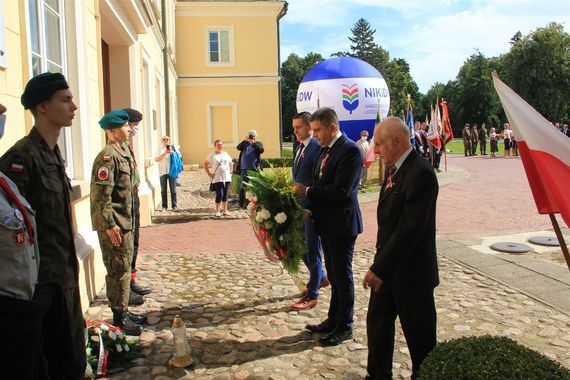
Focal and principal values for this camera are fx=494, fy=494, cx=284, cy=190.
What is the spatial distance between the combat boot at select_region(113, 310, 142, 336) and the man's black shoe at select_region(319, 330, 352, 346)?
1692 mm

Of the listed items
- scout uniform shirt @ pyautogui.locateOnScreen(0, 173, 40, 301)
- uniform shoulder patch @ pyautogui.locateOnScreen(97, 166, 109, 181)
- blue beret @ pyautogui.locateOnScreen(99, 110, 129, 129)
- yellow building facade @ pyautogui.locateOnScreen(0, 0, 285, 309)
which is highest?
yellow building facade @ pyautogui.locateOnScreen(0, 0, 285, 309)

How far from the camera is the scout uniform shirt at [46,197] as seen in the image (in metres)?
2.66

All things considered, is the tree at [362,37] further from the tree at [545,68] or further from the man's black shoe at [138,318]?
the man's black shoe at [138,318]

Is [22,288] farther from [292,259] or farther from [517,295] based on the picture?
[517,295]

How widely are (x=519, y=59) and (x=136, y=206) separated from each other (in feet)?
191

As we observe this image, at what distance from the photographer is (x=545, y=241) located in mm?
8094

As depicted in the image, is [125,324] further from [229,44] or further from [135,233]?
[229,44]

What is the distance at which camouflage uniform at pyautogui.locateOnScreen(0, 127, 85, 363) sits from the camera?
2.66 meters

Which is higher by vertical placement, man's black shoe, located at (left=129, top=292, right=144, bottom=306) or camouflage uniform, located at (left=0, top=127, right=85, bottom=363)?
camouflage uniform, located at (left=0, top=127, right=85, bottom=363)

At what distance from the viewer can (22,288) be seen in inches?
86.7

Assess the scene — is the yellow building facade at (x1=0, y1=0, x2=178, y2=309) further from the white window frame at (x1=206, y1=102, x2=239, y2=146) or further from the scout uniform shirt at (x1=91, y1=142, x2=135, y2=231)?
the white window frame at (x1=206, y1=102, x2=239, y2=146)

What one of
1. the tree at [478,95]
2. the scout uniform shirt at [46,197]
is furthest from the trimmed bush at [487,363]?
the tree at [478,95]

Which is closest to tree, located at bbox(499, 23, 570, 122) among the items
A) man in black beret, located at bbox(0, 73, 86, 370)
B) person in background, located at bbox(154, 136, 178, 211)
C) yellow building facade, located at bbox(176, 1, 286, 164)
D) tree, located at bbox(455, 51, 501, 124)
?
tree, located at bbox(455, 51, 501, 124)

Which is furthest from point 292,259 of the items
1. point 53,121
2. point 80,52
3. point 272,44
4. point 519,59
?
point 519,59
